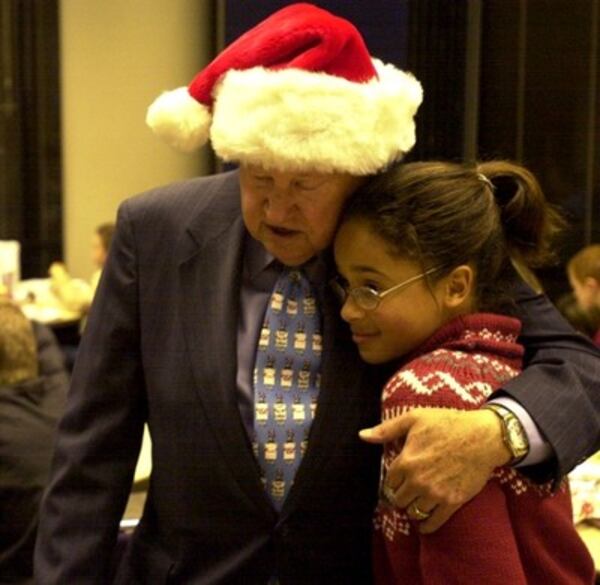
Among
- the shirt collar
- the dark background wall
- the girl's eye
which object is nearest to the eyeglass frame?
the girl's eye

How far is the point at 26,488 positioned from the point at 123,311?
1.54 meters

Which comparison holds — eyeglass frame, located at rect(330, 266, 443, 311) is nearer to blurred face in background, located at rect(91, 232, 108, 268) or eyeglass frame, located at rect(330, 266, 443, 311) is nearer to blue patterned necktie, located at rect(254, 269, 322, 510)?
blue patterned necktie, located at rect(254, 269, 322, 510)

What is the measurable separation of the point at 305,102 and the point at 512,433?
45 centimetres

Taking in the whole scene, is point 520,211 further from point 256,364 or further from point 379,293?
point 256,364

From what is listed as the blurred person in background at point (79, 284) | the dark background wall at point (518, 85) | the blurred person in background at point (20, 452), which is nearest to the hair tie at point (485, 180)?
the blurred person in background at point (20, 452)

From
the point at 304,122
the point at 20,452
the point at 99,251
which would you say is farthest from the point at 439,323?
the point at 99,251

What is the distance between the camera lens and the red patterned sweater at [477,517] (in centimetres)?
133

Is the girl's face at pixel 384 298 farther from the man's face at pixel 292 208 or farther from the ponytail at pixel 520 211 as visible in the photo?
the ponytail at pixel 520 211

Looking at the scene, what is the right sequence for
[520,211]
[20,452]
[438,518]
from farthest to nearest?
1. [20,452]
2. [520,211]
3. [438,518]

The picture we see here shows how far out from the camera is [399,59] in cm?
568

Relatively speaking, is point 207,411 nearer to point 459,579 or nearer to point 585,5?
point 459,579

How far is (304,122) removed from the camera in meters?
1.41

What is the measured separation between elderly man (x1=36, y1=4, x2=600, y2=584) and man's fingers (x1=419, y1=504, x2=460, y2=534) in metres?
0.05

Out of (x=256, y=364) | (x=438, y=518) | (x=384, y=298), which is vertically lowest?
(x=438, y=518)
